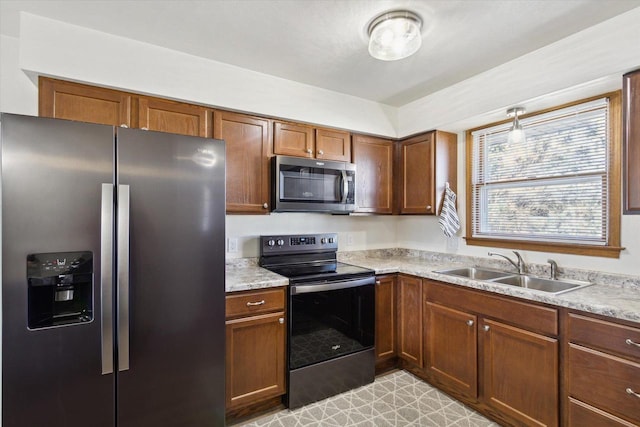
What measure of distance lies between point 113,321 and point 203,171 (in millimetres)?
865

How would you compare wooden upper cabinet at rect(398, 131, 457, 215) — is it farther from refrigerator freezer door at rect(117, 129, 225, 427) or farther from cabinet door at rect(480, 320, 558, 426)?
refrigerator freezer door at rect(117, 129, 225, 427)

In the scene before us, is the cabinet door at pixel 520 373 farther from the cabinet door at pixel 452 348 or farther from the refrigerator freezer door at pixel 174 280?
the refrigerator freezer door at pixel 174 280

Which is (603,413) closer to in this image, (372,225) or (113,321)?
(372,225)

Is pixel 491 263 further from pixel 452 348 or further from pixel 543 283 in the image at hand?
pixel 452 348

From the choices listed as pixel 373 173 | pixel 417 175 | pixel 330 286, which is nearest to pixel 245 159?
pixel 330 286

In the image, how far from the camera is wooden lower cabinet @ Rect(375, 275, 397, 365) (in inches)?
105

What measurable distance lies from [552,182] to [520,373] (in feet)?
4.55

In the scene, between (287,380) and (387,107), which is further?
(387,107)

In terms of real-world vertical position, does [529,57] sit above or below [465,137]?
above

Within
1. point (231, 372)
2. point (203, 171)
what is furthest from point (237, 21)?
point (231, 372)

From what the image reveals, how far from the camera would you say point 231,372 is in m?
2.03

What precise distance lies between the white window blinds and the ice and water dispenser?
9.37ft

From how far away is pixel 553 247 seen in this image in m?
2.31

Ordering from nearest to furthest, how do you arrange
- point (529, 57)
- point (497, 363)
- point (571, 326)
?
1. point (571, 326)
2. point (497, 363)
3. point (529, 57)
